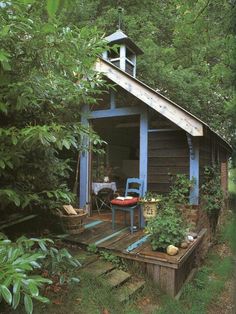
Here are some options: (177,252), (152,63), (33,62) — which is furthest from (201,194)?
(152,63)

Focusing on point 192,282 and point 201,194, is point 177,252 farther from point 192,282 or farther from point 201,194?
point 201,194

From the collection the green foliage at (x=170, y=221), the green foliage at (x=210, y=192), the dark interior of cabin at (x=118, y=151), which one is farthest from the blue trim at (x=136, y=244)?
the dark interior of cabin at (x=118, y=151)

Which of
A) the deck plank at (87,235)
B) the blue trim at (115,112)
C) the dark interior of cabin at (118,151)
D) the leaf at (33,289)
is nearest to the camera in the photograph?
the leaf at (33,289)

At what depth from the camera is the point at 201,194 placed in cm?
585

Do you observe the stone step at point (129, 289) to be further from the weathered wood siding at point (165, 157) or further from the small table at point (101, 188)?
the small table at point (101, 188)

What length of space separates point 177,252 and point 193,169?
1.82 meters

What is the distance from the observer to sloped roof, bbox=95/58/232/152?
200 inches

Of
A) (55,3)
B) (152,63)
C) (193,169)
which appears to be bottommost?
(193,169)

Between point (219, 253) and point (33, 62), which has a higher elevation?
point (33, 62)

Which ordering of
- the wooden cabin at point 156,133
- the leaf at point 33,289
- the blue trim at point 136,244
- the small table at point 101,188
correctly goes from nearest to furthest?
the leaf at point 33,289 < the blue trim at point 136,244 < the wooden cabin at point 156,133 < the small table at point 101,188

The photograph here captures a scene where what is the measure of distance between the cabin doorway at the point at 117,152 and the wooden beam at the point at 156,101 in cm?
258

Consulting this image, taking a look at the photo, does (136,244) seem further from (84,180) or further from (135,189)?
(84,180)

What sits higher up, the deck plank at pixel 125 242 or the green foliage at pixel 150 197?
the green foliage at pixel 150 197

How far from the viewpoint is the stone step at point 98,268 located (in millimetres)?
3886
